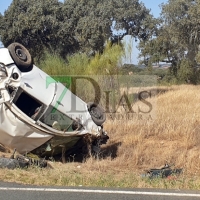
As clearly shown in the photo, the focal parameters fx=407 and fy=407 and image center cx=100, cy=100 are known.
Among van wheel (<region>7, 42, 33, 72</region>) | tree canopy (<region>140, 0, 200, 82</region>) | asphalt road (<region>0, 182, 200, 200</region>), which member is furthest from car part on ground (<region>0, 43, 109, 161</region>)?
tree canopy (<region>140, 0, 200, 82</region>)

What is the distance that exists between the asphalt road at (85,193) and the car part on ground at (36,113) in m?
2.78

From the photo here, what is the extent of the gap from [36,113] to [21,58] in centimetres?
117

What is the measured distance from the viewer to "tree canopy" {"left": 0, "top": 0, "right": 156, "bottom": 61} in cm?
3038

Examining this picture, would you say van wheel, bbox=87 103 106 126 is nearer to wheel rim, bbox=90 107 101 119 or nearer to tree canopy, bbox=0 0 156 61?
wheel rim, bbox=90 107 101 119

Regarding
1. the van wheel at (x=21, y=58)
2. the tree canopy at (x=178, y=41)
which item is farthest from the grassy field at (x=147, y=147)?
the tree canopy at (x=178, y=41)

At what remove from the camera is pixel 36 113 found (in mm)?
8109

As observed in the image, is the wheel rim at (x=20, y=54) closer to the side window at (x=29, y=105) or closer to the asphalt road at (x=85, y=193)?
the side window at (x=29, y=105)

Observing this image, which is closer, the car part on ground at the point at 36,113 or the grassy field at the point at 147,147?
the car part on ground at the point at 36,113

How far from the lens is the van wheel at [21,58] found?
26.5 feet

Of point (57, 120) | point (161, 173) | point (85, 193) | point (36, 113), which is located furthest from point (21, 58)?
point (85, 193)

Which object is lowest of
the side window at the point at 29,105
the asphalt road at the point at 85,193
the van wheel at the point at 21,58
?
the asphalt road at the point at 85,193

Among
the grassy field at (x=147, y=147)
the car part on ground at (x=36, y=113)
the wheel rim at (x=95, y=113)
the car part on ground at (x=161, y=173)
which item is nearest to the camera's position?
the car part on ground at (x=161, y=173)

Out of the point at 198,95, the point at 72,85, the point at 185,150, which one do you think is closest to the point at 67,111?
the point at 185,150

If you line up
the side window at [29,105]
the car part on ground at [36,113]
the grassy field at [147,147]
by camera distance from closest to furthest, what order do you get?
1. the car part on ground at [36,113]
2. the side window at [29,105]
3. the grassy field at [147,147]
